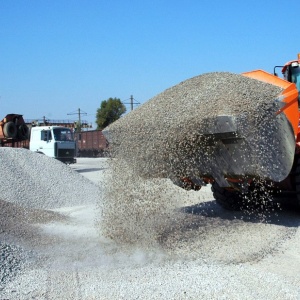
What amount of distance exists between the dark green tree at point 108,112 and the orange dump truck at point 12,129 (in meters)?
26.4

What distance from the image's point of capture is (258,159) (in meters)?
4.97

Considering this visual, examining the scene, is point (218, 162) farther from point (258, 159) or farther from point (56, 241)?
point (56, 241)

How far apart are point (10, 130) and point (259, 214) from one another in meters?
12.4

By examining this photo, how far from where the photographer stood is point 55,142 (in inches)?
707

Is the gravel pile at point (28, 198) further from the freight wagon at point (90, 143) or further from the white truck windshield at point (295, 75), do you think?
the freight wagon at point (90, 143)

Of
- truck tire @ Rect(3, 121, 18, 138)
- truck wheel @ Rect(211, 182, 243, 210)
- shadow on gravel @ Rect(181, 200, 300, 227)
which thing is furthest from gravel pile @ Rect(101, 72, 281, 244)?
truck tire @ Rect(3, 121, 18, 138)

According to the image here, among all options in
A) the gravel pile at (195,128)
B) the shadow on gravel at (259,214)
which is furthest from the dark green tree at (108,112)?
the gravel pile at (195,128)

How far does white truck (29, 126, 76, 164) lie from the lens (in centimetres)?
1803

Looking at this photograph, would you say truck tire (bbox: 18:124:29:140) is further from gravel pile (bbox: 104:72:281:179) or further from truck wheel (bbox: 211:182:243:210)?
gravel pile (bbox: 104:72:281:179)

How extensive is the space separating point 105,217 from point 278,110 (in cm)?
238

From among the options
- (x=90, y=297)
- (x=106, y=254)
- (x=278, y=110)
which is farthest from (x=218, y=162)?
(x=90, y=297)

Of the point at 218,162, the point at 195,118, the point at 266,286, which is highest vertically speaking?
the point at 195,118

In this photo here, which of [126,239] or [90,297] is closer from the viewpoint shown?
[90,297]

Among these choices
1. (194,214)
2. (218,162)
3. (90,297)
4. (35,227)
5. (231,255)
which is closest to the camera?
(90,297)
